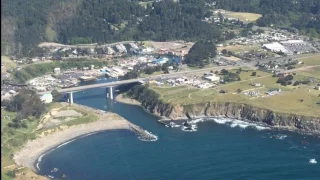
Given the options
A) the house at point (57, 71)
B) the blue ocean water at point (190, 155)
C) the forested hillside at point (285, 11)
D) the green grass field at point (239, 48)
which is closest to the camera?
the blue ocean water at point (190, 155)

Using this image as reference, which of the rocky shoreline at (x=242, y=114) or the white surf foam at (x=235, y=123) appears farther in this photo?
the white surf foam at (x=235, y=123)

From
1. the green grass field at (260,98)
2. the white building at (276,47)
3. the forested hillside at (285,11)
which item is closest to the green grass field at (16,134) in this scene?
the green grass field at (260,98)

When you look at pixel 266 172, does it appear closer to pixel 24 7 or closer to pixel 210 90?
pixel 210 90

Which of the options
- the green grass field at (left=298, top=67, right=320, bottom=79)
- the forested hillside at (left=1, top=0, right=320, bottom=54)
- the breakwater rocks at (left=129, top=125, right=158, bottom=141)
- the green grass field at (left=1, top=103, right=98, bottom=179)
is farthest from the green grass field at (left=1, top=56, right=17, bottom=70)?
the green grass field at (left=298, top=67, right=320, bottom=79)

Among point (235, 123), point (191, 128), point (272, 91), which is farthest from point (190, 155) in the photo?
point (272, 91)

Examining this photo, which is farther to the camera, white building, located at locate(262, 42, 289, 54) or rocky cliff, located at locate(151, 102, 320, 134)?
white building, located at locate(262, 42, 289, 54)

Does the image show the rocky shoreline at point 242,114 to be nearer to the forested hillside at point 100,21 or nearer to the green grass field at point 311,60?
the green grass field at point 311,60

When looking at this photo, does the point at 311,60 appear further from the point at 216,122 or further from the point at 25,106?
the point at 25,106

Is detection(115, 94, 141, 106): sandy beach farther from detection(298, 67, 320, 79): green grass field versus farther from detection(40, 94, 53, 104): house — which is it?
detection(298, 67, 320, 79): green grass field
